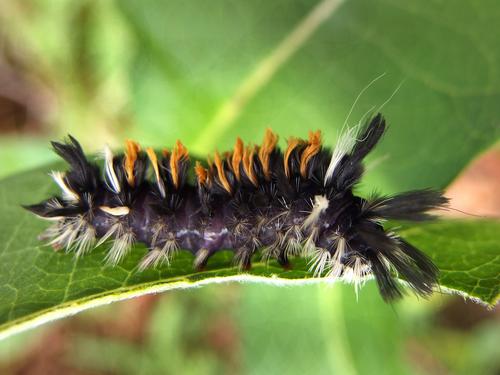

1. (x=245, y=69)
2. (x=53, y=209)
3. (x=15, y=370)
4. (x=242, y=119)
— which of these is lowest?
(x=15, y=370)

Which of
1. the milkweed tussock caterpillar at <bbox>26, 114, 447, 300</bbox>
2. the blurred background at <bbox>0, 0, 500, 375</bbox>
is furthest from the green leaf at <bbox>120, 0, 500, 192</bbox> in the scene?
the milkweed tussock caterpillar at <bbox>26, 114, 447, 300</bbox>

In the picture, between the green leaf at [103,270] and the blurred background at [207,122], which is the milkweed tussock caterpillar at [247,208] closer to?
the green leaf at [103,270]

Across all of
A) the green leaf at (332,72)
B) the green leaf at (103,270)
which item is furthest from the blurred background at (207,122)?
the green leaf at (103,270)

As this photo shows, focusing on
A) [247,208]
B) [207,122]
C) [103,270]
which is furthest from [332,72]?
[103,270]

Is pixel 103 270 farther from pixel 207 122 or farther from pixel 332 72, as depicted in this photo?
pixel 332 72

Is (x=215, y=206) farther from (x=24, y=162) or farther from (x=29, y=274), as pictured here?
(x=24, y=162)

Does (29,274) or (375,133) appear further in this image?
(375,133)

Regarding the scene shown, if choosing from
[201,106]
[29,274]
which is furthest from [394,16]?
[29,274]
